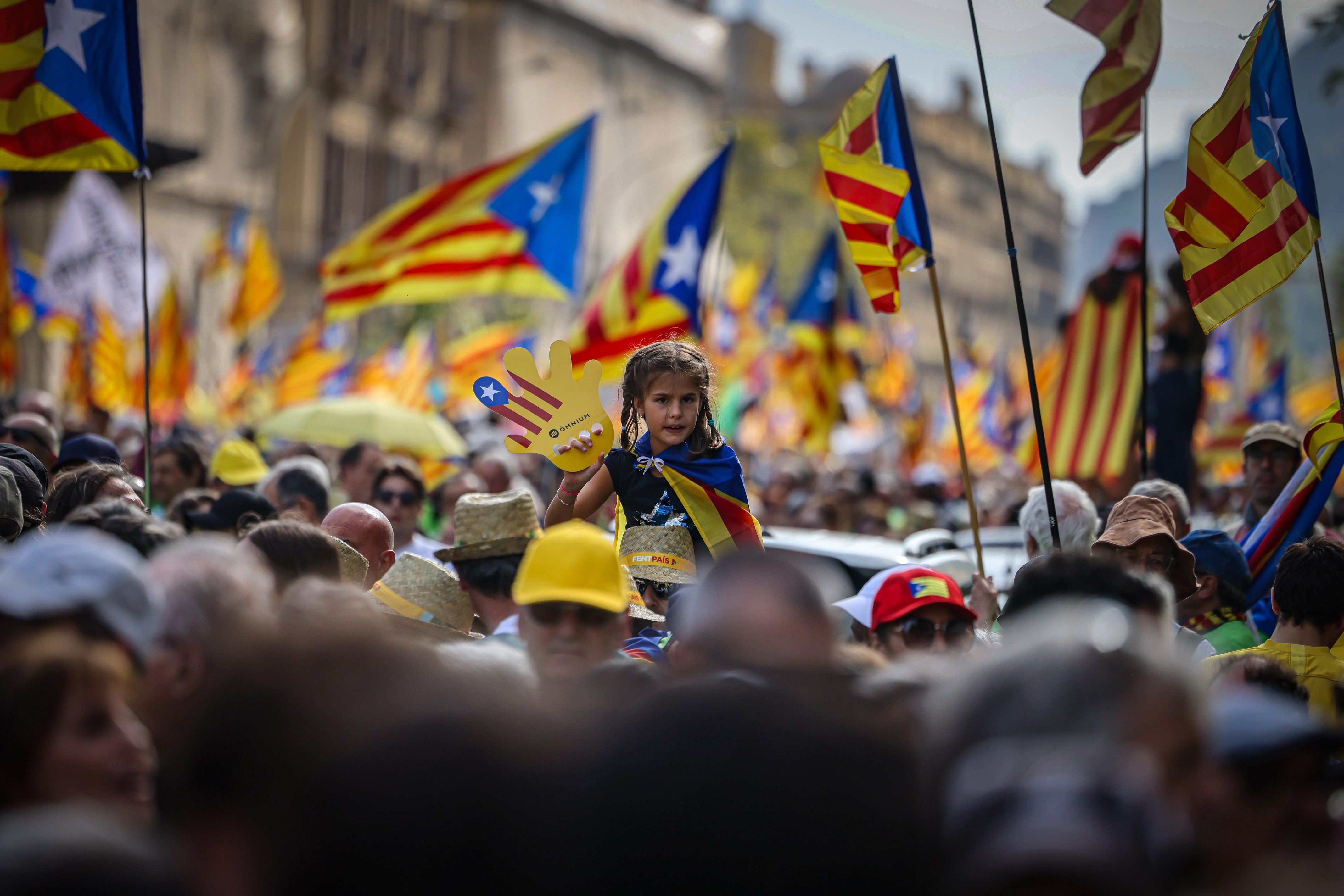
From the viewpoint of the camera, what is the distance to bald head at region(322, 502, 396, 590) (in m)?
4.74

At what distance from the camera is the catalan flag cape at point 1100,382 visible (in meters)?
8.90

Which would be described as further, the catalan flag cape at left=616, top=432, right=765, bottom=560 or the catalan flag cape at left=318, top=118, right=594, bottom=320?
the catalan flag cape at left=318, top=118, right=594, bottom=320

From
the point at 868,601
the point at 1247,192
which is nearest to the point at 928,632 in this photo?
the point at 868,601

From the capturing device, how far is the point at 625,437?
477 centimetres

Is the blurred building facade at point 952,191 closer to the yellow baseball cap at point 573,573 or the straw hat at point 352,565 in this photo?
the straw hat at point 352,565

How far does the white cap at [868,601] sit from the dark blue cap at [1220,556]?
1.77m

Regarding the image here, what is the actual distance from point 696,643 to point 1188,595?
3079 mm

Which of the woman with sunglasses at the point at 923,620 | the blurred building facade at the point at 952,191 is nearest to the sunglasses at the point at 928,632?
the woman with sunglasses at the point at 923,620

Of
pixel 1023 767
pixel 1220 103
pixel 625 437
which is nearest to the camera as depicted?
pixel 1023 767

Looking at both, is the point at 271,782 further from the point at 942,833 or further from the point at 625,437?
the point at 625,437

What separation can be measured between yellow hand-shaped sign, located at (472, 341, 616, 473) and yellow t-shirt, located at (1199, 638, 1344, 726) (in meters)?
2.12

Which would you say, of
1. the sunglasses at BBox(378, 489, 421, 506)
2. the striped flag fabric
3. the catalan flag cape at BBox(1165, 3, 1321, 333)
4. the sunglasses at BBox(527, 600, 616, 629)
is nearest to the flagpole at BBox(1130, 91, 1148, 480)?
the striped flag fabric

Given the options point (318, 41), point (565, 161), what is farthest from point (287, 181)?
point (565, 161)

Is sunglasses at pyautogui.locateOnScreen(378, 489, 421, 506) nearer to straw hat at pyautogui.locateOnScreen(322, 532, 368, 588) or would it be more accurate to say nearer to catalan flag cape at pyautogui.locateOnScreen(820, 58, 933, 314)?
straw hat at pyautogui.locateOnScreen(322, 532, 368, 588)
